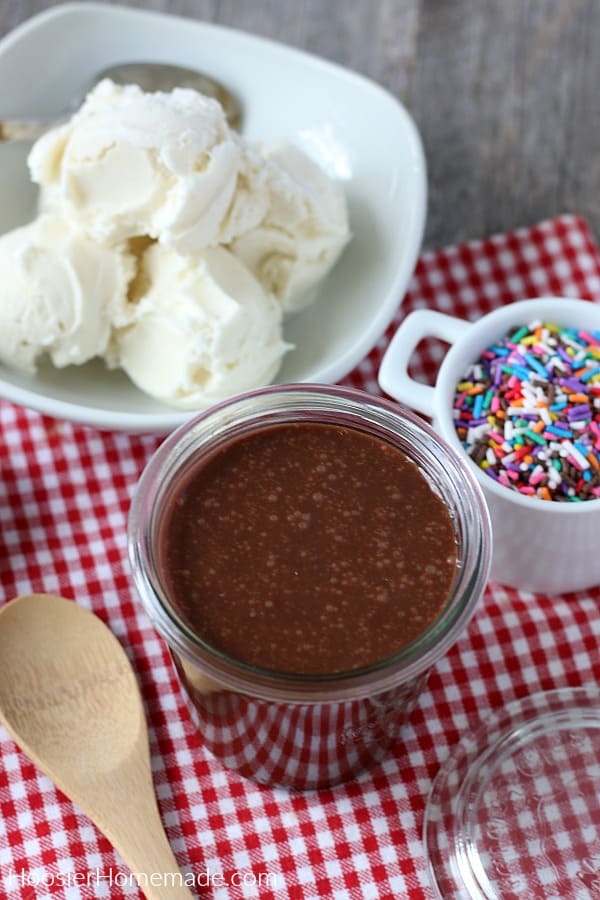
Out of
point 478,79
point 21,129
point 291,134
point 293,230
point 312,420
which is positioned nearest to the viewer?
point 312,420

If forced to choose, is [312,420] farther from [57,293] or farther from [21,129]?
[21,129]

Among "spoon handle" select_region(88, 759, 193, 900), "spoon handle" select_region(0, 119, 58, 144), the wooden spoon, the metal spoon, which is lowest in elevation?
"spoon handle" select_region(88, 759, 193, 900)

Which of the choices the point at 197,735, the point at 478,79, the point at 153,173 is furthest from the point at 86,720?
the point at 478,79

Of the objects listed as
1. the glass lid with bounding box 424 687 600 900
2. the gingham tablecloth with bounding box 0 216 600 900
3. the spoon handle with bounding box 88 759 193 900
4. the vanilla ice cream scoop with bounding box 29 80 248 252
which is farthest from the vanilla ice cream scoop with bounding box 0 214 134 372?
the glass lid with bounding box 424 687 600 900

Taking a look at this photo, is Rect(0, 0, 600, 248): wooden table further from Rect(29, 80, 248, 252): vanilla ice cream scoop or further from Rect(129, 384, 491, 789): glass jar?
Rect(129, 384, 491, 789): glass jar

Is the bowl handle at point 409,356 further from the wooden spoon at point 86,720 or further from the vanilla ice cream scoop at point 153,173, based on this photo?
the wooden spoon at point 86,720

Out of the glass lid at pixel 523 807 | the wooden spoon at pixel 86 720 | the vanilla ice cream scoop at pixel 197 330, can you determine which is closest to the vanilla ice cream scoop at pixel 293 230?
the vanilla ice cream scoop at pixel 197 330
